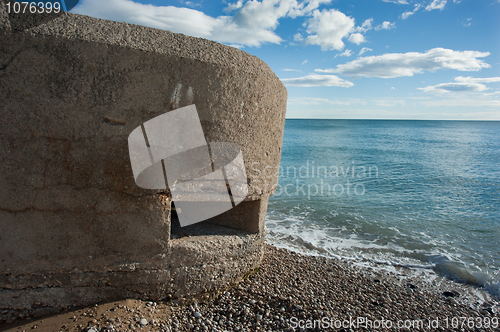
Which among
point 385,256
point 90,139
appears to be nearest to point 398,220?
point 385,256

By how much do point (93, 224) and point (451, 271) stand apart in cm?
502

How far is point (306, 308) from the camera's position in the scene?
281 centimetres

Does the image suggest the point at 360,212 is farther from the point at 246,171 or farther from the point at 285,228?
the point at 246,171

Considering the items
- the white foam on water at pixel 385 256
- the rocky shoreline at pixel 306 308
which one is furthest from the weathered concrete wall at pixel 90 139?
the white foam on water at pixel 385 256

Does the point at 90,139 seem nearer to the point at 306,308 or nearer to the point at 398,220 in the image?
the point at 306,308

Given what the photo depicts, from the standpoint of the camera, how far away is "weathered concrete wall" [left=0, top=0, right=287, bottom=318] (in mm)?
1987

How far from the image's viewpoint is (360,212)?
23.3 feet

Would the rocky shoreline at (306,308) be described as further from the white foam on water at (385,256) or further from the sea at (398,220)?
the sea at (398,220)

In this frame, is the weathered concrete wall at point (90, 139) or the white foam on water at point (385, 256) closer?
the weathered concrete wall at point (90, 139)

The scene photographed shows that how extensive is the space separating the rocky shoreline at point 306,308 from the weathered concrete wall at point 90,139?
176 mm

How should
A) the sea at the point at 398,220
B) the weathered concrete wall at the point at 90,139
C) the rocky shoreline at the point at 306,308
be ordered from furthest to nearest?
1. the sea at the point at 398,220
2. the rocky shoreline at the point at 306,308
3. the weathered concrete wall at the point at 90,139

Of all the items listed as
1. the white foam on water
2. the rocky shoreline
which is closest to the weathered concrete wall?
the rocky shoreline

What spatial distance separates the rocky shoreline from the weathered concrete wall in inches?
6.9

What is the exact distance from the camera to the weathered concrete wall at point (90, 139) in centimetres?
199
